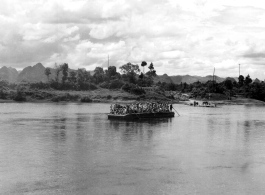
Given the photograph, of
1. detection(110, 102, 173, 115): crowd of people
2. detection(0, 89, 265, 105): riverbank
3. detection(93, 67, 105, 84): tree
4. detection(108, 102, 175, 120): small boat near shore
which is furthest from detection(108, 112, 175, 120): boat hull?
detection(93, 67, 105, 84): tree

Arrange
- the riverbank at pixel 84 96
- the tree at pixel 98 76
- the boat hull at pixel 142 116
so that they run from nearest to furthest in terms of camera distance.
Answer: the boat hull at pixel 142 116
the riverbank at pixel 84 96
the tree at pixel 98 76

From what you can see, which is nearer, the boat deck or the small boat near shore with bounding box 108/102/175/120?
the boat deck

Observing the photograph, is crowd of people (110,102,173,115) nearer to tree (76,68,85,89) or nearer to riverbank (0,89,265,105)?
riverbank (0,89,265,105)

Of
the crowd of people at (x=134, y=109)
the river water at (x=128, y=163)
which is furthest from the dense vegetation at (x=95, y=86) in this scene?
the river water at (x=128, y=163)

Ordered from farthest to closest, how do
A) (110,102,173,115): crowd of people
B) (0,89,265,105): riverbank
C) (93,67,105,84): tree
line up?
(93,67,105,84): tree < (0,89,265,105): riverbank < (110,102,173,115): crowd of people

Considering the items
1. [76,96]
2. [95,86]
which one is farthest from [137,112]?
[95,86]

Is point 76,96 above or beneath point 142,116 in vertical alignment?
above

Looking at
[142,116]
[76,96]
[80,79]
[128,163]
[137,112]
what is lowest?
[128,163]

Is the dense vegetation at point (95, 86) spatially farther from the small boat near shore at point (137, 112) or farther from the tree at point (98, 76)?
the small boat near shore at point (137, 112)

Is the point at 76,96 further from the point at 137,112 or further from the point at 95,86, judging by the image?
the point at 137,112

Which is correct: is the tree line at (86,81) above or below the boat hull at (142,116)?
above

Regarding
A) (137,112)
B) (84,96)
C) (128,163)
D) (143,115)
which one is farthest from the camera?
(84,96)

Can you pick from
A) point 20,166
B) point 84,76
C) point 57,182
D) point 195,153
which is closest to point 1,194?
point 57,182

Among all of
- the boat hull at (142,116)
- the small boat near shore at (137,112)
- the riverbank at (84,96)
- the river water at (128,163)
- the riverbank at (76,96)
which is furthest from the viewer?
the riverbank at (84,96)
